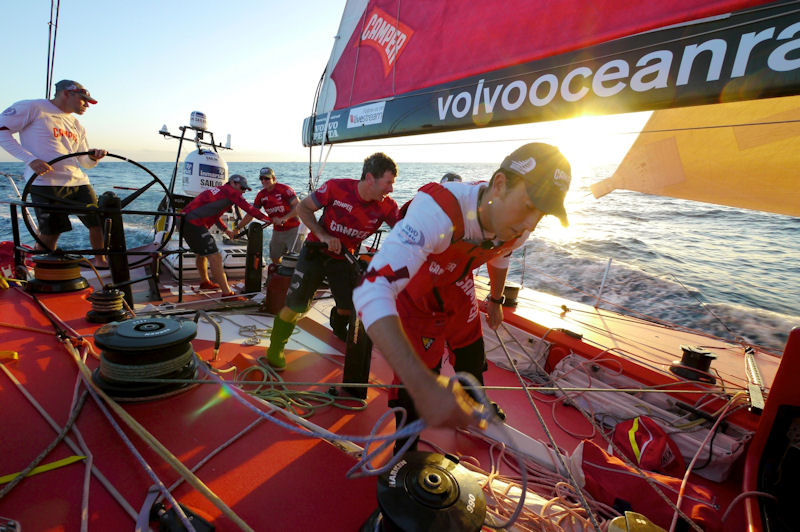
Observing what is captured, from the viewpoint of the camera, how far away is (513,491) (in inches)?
60.8

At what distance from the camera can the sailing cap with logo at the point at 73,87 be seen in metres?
3.20

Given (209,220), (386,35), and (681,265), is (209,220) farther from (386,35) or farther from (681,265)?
(681,265)

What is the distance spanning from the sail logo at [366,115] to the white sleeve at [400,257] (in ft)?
5.35

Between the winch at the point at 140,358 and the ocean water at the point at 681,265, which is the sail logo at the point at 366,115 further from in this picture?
the ocean water at the point at 681,265

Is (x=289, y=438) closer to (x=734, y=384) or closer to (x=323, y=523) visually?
(x=323, y=523)

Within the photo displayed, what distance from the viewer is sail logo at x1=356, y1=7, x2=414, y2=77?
8.27ft

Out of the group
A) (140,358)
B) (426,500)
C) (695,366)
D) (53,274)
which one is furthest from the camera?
(53,274)

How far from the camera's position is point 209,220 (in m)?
4.94

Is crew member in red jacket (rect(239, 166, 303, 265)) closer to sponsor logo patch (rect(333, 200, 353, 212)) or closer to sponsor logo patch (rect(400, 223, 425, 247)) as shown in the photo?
sponsor logo patch (rect(333, 200, 353, 212))

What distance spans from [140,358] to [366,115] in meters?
2.16

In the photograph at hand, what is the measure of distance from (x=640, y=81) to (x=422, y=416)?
1.45 m

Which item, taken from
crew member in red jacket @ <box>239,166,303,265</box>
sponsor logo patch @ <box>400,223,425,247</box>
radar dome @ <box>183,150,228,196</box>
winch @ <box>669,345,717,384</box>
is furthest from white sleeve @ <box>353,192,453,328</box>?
radar dome @ <box>183,150,228,196</box>

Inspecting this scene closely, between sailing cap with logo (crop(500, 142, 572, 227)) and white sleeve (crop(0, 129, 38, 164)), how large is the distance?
389 cm

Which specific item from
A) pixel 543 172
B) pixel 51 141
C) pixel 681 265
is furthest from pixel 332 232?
pixel 681 265
